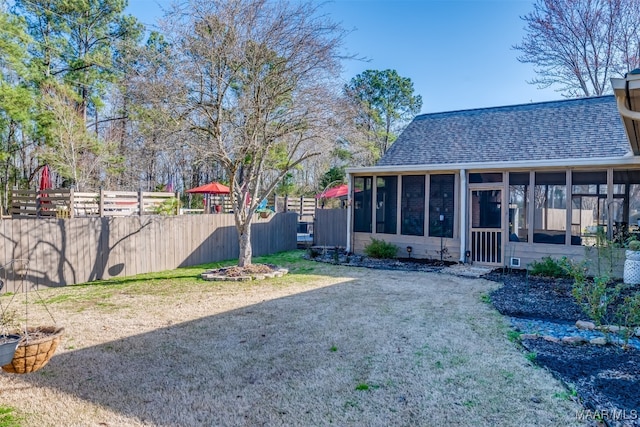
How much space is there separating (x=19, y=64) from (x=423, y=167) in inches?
590

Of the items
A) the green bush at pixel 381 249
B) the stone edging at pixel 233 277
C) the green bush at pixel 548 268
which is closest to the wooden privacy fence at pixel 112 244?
the stone edging at pixel 233 277

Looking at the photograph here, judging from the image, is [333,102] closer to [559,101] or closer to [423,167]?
[423,167]

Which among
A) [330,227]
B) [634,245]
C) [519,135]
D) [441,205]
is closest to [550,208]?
[634,245]

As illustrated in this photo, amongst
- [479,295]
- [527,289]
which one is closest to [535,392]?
[479,295]

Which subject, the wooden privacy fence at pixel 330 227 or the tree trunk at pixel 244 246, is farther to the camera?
the wooden privacy fence at pixel 330 227

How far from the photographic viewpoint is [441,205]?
988 centimetres

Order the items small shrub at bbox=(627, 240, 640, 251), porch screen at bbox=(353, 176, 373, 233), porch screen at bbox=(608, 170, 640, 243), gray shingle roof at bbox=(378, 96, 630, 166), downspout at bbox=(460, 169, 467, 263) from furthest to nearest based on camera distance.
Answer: porch screen at bbox=(353, 176, 373, 233) < downspout at bbox=(460, 169, 467, 263) < gray shingle roof at bbox=(378, 96, 630, 166) < porch screen at bbox=(608, 170, 640, 243) < small shrub at bbox=(627, 240, 640, 251)

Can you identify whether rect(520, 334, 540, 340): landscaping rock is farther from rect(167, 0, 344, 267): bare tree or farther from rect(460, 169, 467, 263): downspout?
rect(460, 169, 467, 263): downspout

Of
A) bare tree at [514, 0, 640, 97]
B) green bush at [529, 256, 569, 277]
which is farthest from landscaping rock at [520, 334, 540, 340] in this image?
bare tree at [514, 0, 640, 97]

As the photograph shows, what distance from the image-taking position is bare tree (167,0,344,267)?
7.54 meters

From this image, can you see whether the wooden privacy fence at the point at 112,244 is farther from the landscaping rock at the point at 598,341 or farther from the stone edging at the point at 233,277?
the landscaping rock at the point at 598,341

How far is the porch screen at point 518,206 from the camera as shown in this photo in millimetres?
8836

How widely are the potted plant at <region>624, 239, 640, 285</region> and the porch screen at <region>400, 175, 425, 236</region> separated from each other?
4.12m

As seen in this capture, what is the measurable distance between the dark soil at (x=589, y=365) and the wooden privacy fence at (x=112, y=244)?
267 inches
